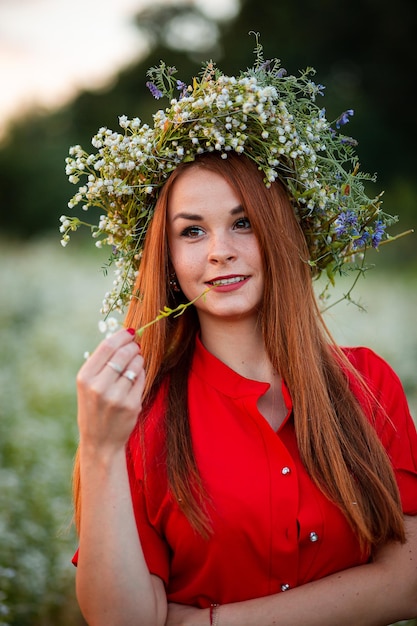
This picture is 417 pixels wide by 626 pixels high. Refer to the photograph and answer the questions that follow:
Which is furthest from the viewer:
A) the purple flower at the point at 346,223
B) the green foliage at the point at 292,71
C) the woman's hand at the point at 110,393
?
the green foliage at the point at 292,71

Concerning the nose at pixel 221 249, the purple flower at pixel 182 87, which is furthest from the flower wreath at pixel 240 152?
the nose at pixel 221 249

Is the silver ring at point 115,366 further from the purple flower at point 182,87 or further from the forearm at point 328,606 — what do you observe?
the purple flower at point 182,87

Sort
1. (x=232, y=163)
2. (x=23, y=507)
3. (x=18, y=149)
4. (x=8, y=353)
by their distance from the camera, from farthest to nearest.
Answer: (x=18, y=149) → (x=8, y=353) → (x=23, y=507) → (x=232, y=163)

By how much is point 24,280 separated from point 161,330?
908cm

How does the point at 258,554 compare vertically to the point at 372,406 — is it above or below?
below

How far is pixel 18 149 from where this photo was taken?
18297 millimetres

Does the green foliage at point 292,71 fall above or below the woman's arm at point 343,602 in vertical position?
above

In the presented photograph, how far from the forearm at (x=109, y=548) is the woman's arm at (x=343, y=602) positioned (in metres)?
0.28

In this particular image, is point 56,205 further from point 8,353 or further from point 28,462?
point 28,462

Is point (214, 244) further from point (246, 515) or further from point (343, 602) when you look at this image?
point (343, 602)

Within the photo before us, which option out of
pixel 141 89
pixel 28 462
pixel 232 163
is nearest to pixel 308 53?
pixel 141 89

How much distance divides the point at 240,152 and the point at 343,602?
5.00 ft

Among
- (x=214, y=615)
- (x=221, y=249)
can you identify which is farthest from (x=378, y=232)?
(x=214, y=615)

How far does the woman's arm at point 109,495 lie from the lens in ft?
6.32
